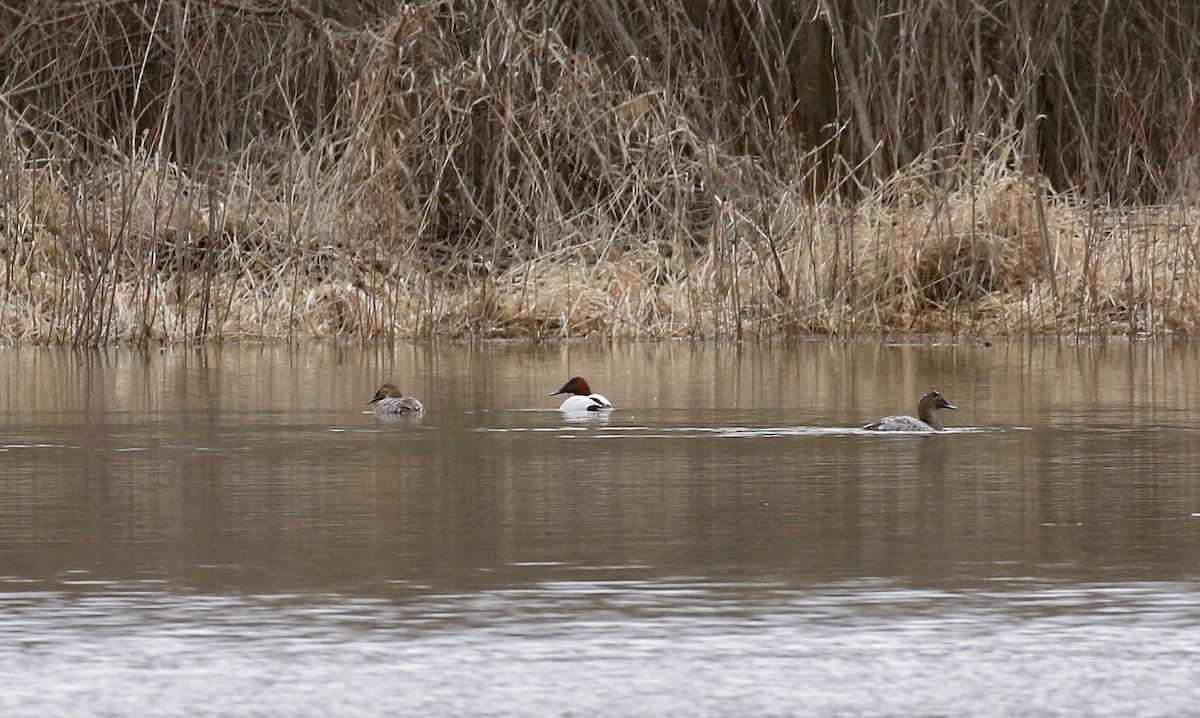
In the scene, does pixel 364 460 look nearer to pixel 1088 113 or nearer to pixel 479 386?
pixel 479 386

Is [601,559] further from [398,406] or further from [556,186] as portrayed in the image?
[556,186]

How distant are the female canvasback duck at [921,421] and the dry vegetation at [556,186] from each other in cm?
798

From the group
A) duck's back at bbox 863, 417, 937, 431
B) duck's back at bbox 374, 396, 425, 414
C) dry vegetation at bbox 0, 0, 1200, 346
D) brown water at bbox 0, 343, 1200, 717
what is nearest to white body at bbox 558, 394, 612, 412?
brown water at bbox 0, 343, 1200, 717

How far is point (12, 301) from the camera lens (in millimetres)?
19797

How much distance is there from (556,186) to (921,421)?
12.2m

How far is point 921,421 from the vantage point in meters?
10.9

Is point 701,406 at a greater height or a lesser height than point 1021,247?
lesser

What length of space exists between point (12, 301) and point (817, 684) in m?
16.0

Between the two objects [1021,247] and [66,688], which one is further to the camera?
[1021,247]

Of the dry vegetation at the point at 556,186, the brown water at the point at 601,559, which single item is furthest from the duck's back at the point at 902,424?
the dry vegetation at the point at 556,186

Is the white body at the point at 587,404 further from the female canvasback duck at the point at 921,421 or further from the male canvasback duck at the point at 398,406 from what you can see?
the female canvasback duck at the point at 921,421

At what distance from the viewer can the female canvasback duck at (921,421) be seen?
1080 cm

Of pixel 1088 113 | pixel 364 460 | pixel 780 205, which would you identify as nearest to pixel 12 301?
pixel 780 205

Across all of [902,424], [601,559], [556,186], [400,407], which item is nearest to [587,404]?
[400,407]
